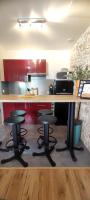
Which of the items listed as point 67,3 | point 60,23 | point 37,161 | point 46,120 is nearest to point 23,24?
point 60,23

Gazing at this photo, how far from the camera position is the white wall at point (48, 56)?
16.7ft

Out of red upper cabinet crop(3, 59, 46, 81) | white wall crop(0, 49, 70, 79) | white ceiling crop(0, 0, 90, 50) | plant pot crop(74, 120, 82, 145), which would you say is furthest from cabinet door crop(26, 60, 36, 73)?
plant pot crop(74, 120, 82, 145)

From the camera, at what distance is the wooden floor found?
4.09 ft

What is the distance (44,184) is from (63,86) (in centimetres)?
299

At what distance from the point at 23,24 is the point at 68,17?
0.85 meters

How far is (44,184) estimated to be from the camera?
1.41 m

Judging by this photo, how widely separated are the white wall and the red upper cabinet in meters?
0.37

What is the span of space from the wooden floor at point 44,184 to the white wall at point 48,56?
13.2 ft

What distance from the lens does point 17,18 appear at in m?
2.55

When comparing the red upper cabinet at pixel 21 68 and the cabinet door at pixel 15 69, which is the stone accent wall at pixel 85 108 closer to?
the red upper cabinet at pixel 21 68

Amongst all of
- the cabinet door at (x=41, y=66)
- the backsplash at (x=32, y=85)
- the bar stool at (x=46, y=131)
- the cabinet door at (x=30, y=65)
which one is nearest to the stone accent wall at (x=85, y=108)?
the bar stool at (x=46, y=131)

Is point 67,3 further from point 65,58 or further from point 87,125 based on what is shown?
point 65,58

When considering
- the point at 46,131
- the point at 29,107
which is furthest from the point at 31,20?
the point at 29,107

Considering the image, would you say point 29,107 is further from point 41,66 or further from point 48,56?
point 48,56
